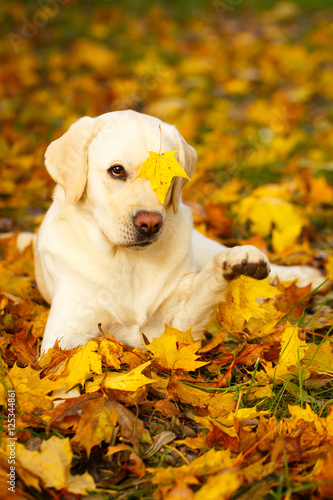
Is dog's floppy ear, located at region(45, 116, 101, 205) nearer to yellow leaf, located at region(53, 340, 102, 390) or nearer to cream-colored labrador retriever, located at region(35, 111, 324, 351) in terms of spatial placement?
cream-colored labrador retriever, located at region(35, 111, 324, 351)

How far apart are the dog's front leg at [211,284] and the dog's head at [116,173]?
0.36 m

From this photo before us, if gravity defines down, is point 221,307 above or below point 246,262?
below

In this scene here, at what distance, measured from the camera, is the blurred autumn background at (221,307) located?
1.92 metres

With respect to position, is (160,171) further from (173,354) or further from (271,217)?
(271,217)

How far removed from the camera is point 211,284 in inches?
104

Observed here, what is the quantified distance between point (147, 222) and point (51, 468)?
3.86ft

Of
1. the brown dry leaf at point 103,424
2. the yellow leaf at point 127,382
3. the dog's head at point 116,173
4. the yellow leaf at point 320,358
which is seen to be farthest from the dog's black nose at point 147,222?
the yellow leaf at point 320,358

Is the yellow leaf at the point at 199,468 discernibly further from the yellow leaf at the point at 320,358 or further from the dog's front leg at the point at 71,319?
the dog's front leg at the point at 71,319

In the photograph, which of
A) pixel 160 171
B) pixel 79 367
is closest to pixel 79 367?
pixel 79 367

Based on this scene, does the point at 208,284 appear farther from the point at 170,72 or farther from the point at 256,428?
the point at 170,72

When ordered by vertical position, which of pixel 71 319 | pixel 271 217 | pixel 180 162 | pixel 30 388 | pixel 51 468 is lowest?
pixel 271 217

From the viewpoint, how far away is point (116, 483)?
6.31 feet

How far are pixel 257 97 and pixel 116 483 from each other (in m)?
7.72

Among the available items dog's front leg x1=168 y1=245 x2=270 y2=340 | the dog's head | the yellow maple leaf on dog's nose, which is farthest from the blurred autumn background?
the yellow maple leaf on dog's nose
